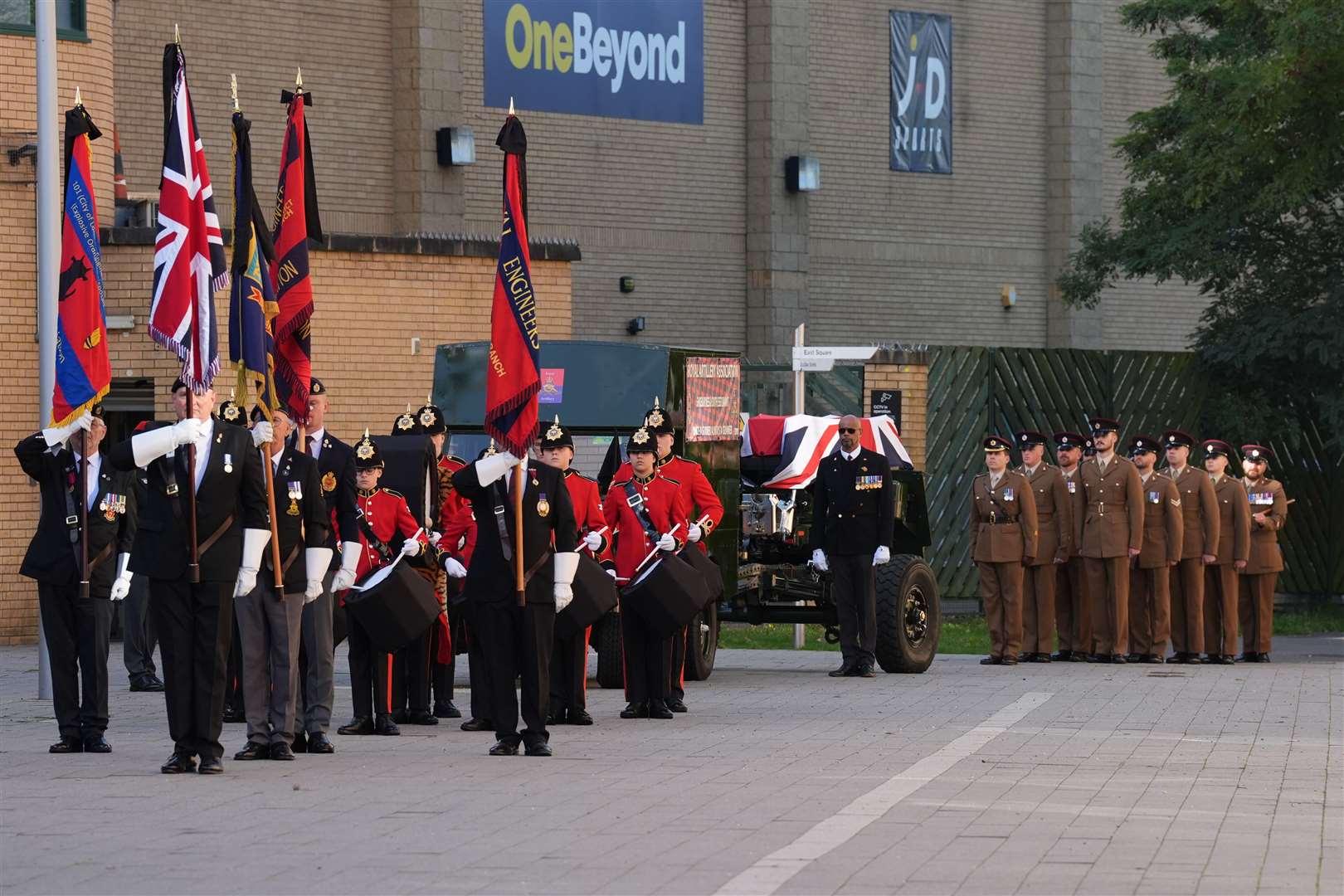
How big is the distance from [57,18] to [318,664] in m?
10.8

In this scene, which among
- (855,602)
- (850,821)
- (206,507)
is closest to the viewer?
(850,821)

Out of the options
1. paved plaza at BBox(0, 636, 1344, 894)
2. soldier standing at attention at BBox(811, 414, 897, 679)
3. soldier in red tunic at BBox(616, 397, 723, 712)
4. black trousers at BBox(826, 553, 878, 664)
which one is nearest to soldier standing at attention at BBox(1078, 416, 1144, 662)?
soldier standing at attention at BBox(811, 414, 897, 679)

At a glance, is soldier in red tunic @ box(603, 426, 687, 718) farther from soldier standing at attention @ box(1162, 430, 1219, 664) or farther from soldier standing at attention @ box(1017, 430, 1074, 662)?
soldier standing at attention @ box(1162, 430, 1219, 664)

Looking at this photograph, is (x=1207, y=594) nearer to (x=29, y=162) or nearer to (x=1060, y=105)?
(x=29, y=162)

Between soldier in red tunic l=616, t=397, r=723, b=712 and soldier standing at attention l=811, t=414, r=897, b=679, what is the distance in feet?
8.52

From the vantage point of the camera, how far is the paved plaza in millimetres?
8070

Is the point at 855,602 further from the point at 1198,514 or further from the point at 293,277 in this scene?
the point at 293,277

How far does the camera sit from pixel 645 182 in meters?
30.7

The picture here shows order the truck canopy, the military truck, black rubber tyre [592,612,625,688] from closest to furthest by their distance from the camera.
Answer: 1. black rubber tyre [592,612,625,688]
2. the military truck
3. the truck canopy

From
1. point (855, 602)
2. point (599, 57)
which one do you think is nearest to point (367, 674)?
point (855, 602)

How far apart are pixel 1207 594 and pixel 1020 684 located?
389 centimetres

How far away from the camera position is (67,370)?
12953 millimetres

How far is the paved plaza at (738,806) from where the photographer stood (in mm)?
8070


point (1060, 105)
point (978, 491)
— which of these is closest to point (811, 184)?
point (1060, 105)
